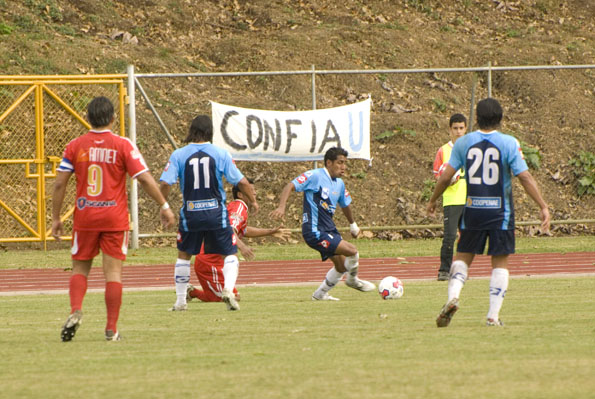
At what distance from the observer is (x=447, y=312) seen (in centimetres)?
826

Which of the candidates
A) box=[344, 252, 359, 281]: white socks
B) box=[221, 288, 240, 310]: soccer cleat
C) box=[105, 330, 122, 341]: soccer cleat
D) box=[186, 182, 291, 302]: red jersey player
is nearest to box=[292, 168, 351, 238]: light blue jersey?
box=[344, 252, 359, 281]: white socks

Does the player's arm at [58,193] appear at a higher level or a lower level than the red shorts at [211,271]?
higher

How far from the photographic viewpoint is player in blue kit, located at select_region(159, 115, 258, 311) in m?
Result: 10.6

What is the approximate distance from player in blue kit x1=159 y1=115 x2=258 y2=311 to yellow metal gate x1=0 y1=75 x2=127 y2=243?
9.13 metres

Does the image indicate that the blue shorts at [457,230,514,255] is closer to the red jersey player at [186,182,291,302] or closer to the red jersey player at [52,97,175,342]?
the red jersey player at [52,97,175,342]

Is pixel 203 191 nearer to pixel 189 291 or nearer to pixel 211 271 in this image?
pixel 211 271

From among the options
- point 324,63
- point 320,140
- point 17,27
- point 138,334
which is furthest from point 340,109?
point 138,334

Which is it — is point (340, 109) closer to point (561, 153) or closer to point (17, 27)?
point (561, 153)

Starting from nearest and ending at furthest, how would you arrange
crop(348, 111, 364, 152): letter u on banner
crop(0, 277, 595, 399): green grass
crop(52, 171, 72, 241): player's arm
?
crop(0, 277, 595, 399): green grass < crop(52, 171, 72, 241): player's arm < crop(348, 111, 364, 152): letter u on banner

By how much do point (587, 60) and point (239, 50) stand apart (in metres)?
9.35

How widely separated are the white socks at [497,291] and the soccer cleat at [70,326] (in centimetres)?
318

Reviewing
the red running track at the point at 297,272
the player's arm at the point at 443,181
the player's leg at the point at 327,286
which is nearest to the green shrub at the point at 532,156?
the red running track at the point at 297,272

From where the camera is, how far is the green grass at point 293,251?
59.0 feet

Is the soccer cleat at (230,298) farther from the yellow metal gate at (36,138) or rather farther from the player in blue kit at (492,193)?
the yellow metal gate at (36,138)
